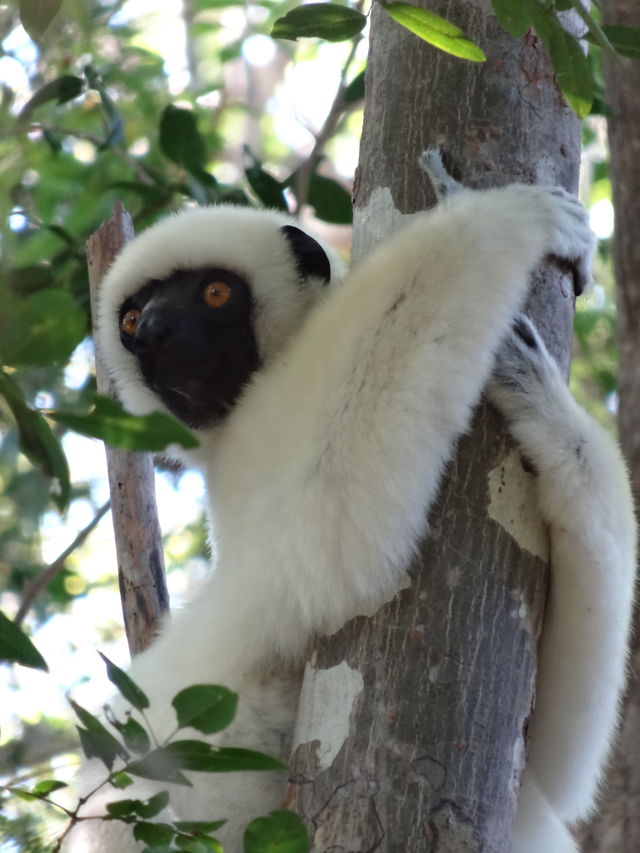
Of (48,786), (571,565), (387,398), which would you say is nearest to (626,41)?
(387,398)

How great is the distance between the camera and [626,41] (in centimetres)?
245

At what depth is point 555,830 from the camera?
291cm

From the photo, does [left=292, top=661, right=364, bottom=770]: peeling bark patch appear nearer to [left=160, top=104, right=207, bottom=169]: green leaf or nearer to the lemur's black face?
the lemur's black face

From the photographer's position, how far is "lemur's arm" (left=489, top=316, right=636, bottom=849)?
253cm

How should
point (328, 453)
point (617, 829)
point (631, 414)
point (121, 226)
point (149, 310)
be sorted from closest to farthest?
point (328, 453), point (149, 310), point (121, 226), point (617, 829), point (631, 414)

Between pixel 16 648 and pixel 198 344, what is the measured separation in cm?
162

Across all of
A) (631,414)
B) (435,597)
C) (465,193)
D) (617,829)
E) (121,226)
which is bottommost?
(617,829)

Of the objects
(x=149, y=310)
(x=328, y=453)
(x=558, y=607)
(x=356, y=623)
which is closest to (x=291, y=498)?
(x=328, y=453)

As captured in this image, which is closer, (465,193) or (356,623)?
(356,623)

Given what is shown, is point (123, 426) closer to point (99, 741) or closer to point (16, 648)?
point (16, 648)

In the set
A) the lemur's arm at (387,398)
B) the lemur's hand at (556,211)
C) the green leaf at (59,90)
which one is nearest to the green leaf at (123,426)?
the lemur's arm at (387,398)

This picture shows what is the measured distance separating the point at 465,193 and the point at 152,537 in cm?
153

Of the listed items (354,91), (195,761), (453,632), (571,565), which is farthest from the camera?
(354,91)

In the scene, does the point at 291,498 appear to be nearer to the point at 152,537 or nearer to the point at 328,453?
the point at 328,453
